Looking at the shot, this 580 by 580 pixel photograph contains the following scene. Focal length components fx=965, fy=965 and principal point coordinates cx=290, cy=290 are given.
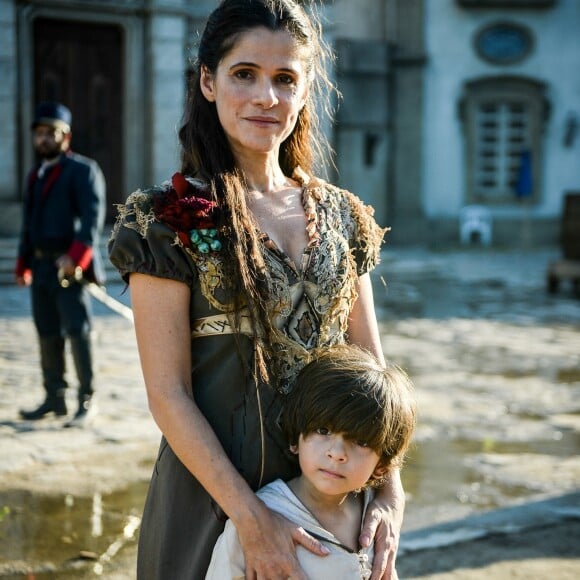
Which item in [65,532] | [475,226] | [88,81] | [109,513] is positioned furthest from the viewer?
[475,226]

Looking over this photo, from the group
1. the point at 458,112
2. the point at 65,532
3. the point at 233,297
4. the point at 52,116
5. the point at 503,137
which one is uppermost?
the point at 458,112

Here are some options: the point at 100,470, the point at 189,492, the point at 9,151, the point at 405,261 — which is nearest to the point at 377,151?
the point at 405,261

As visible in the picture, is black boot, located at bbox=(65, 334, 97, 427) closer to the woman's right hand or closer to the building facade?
the woman's right hand

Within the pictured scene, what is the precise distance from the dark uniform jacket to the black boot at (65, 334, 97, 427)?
0.38 m

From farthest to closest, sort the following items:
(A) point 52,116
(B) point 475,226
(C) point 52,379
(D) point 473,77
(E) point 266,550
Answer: (D) point 473,77
(B) point 475,226
(A) point 52,116
(C) point 52,379
(E) point 266,550

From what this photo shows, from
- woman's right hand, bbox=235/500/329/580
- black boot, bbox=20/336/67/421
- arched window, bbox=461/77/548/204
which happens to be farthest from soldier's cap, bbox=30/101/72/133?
arched window, bbox=461/77/548/204

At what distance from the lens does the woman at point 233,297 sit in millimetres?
1885

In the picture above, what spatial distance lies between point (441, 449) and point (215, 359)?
11.9ft

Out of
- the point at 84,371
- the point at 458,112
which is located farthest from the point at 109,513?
the point at 458,112

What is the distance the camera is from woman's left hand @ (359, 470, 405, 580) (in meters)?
1.97

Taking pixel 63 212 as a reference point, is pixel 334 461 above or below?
below

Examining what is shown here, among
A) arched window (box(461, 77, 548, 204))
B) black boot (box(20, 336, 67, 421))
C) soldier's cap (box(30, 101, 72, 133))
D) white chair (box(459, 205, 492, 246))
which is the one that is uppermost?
arched window (box(461, 77, 548, 204))

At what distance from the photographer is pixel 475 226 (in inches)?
784

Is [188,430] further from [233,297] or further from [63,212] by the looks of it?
[63,212]
